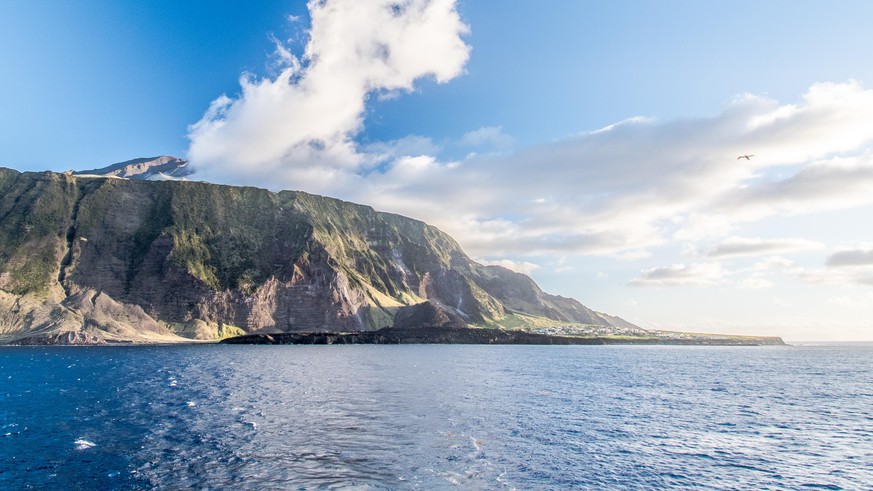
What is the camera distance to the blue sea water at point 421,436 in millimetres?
40312

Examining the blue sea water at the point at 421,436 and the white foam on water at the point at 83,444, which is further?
the white foam on water at the point at 83,444

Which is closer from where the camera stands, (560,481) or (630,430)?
(560,481)

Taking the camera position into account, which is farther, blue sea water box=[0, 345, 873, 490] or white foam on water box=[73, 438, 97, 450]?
white foam on water box=[73, 438, 97, 450]

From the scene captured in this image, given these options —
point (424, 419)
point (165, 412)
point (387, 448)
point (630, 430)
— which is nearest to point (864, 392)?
point (630, 430)

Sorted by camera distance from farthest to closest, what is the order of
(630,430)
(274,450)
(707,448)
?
(630,430) → (707,448) → (274,450)

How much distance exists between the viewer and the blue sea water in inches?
1587

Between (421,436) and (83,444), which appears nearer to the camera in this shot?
(83,444)

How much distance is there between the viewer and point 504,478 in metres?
40.2

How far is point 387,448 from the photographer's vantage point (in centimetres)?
4791

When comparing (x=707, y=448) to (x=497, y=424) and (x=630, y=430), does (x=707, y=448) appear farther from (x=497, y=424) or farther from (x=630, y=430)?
(x=497, y=424)

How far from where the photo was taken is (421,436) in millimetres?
53031

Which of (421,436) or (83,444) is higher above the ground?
(421,436)

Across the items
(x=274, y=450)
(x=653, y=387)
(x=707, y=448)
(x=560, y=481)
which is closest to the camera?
(x=560, y=481)

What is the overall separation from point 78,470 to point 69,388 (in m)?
61.5
